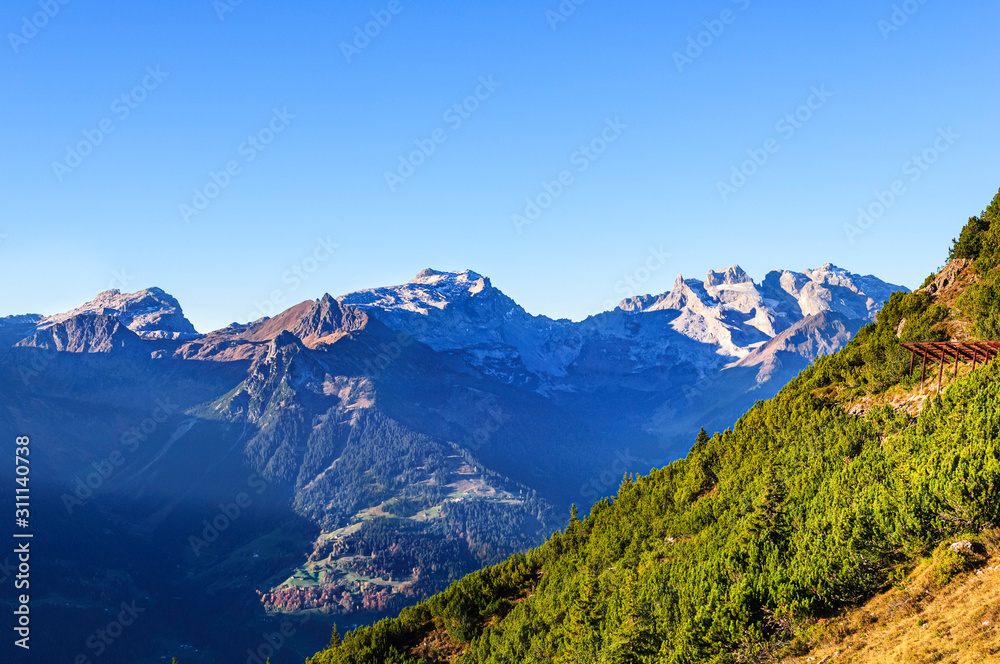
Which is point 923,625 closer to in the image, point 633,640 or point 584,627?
point 633,640

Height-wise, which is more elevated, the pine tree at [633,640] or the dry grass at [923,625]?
the pine tree at [633,640]

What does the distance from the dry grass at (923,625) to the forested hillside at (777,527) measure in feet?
3.87

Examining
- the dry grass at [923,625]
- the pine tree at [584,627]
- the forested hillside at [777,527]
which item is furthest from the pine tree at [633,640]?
the dry grass at [923,625]

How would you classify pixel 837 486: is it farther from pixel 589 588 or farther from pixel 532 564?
pixel 532 564

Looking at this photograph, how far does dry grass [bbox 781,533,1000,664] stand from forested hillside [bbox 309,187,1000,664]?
1180 mm

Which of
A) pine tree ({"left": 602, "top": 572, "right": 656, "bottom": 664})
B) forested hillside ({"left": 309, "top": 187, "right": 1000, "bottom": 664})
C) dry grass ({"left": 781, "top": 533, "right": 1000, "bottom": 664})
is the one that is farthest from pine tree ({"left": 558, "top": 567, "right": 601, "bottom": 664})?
dry grass ({"left": 781, "top": 533, "right": 1000, "bottom": 664})

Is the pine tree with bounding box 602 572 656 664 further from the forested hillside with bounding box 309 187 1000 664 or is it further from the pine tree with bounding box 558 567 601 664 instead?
the pine tree with bounding box 558 567 601 664

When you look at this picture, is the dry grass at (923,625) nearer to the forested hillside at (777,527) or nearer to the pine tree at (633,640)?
the forested hillside at (777,527)

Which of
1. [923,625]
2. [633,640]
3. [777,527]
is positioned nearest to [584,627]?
[633,640]

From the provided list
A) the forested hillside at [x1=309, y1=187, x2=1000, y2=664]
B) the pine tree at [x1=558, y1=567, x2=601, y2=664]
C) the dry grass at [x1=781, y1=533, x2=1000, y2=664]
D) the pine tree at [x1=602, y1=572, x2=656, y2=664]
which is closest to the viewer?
the dry grass at [x1=781, y1=533, x2=1000, y2=664]

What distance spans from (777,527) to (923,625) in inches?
697

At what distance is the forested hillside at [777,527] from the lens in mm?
44594

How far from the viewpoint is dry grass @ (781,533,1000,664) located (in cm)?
3419

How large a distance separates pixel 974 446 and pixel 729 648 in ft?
69.4
